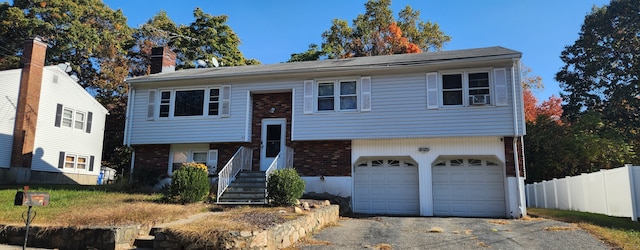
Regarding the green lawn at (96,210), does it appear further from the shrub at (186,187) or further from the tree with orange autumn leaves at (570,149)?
the tree with orange autumn leaves at (570,149)

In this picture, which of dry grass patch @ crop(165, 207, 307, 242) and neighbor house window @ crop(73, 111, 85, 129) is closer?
dry grass patch @ crop(165, 207, 307, 242)

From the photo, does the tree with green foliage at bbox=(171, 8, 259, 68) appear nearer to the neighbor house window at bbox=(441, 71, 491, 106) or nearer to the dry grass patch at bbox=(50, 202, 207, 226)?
the neighbor house window at bbox=(441, 71, 491, 106)

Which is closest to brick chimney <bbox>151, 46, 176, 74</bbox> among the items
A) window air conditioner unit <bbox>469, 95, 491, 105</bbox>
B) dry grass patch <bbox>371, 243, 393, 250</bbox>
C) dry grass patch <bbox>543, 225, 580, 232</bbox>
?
window air conditioner unit <bbox>469, 95, 491, 105</bbox>

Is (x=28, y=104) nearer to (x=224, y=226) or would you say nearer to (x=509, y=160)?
(x=224, y=226)

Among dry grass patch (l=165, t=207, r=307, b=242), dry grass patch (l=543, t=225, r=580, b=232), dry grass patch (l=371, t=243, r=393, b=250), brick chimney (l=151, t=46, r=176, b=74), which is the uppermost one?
brick chimney (l=151, t=46, r=176, b=74)

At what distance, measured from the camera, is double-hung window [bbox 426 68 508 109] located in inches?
550

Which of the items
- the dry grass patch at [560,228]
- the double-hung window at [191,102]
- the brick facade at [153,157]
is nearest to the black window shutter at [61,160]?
the brick facade at [153,157]

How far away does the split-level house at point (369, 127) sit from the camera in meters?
14.0

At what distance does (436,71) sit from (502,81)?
2.06 metres

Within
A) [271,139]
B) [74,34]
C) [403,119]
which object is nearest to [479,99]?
[403,119]

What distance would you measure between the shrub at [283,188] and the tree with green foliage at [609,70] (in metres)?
22.1

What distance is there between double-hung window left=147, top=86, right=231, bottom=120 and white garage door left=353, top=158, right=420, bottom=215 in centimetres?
548

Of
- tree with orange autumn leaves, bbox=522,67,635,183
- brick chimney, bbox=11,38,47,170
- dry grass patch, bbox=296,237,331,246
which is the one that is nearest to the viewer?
dry grass patch, bbox=296,237,331,246

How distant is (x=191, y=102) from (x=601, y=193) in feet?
45.4
